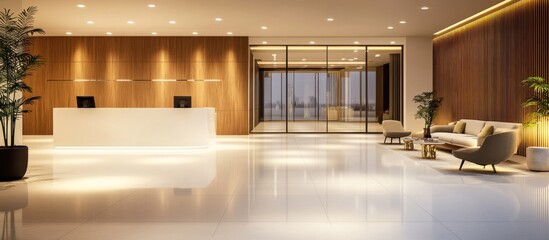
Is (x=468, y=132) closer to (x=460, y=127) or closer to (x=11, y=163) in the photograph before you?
(x=460, y=127)

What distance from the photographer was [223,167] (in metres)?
9.44

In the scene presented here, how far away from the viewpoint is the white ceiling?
12648 mm

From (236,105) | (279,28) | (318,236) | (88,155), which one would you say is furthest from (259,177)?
(236,105)

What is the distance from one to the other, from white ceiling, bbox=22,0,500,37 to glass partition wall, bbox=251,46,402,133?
1.73m

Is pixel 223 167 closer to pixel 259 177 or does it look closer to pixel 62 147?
pixel 259 177

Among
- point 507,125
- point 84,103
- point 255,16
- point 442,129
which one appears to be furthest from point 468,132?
point 84,103

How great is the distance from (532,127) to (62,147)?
484 inches

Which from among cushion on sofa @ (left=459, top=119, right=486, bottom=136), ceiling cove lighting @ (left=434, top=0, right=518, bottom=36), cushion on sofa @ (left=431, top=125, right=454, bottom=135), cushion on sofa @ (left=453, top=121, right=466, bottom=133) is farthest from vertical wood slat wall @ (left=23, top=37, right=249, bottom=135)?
cushion on sofa @ (left=459, top=119, right=486, bottom=136)

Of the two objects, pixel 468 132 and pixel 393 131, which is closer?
pixel 468 132

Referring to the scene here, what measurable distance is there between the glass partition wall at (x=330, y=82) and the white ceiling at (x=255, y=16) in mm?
1726

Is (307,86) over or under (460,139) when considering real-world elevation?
over

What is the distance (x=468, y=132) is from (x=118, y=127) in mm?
10082

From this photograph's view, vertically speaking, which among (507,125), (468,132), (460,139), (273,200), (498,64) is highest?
(498,64)

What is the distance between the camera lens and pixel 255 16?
14367 mm
